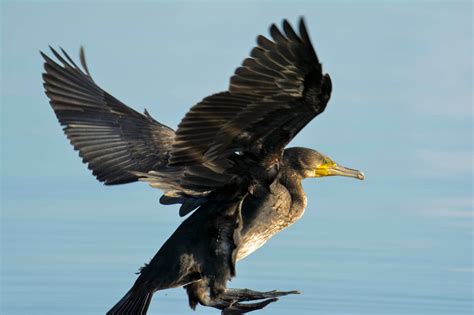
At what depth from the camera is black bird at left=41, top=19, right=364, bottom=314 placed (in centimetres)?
994

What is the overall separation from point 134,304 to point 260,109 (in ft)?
5.61

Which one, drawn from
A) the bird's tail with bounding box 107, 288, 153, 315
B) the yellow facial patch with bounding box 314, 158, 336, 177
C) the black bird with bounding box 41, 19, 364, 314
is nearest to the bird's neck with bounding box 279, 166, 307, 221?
the black bird with bounding box 41, 19, 364, 314

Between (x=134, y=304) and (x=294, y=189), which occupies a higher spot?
(x=294, y=189)

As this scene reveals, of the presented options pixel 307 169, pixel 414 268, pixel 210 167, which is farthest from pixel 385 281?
pixel 210 167

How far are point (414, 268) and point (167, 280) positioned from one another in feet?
10.5

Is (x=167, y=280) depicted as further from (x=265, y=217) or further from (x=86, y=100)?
(x=86, y=100)

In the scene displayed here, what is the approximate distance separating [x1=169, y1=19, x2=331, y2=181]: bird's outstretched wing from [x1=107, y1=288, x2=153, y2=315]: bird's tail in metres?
0.97

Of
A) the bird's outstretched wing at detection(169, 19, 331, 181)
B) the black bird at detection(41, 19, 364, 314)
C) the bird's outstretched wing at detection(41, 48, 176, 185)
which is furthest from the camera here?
the bird's outstretched wing at detection(41, 48, 176, 185)

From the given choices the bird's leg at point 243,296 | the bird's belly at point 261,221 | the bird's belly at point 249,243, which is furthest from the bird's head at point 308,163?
the bird's leg at point 243,296

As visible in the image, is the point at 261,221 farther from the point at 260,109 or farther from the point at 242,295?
the point at 260,109

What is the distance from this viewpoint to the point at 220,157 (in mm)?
10602

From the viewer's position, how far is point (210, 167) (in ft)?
35.1

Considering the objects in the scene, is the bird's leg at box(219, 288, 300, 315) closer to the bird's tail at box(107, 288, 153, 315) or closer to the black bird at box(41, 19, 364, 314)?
the black bird at box(41, 19, 364, 314)

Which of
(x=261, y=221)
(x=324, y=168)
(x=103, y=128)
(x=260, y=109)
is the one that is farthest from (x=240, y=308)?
(x=103, y=128)
